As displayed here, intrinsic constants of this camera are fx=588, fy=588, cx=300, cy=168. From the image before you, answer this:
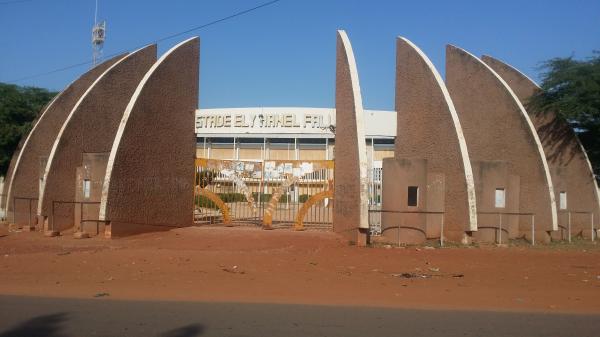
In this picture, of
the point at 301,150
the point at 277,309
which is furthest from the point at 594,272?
the point at 301,150

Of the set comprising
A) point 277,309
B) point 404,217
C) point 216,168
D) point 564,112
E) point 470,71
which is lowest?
point 277,309

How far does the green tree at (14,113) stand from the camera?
29562 millimetres

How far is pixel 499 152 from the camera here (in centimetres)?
2159

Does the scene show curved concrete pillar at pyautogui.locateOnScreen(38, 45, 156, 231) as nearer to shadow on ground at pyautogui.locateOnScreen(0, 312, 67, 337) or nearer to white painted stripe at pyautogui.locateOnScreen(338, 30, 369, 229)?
white painted stripe at pyautogui.locateOnScreen(338, 30, 369, 229)

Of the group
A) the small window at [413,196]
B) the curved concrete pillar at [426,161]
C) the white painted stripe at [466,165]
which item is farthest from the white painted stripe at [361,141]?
the white painted stripe at [466,165]

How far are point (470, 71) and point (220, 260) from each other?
506 inches

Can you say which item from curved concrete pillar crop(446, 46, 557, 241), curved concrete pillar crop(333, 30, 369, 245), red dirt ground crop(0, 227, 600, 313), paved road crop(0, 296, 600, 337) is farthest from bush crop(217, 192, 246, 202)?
paved road crop(0, 296, 600, 337)

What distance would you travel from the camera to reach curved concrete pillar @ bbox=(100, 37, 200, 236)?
18.4 meters

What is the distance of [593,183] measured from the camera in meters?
23.2

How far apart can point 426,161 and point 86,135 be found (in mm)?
12546

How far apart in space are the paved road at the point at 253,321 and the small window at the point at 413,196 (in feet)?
30.5

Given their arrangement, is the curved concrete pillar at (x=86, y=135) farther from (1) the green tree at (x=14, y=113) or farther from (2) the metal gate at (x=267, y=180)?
(1) the green tree at (x=14, y=113)

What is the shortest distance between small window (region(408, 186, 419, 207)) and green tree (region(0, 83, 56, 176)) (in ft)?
65.0

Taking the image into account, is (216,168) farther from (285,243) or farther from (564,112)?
(564,112)
